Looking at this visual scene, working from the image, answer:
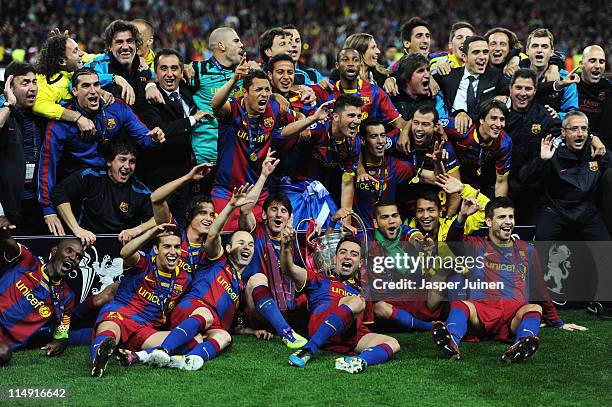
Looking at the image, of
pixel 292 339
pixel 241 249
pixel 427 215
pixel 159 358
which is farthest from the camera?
pixel 427 215

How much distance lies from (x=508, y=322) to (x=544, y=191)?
1.68 metres

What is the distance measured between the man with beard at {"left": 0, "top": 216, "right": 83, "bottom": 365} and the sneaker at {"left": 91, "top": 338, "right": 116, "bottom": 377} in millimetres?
685

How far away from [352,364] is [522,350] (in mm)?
1203

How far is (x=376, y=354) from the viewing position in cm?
666

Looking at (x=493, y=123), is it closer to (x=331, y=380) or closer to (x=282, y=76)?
(x=282, y=76)

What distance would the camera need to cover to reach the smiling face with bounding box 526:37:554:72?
8.94 m

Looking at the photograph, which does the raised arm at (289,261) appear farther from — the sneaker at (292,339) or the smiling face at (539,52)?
the smiling face at (539,52)

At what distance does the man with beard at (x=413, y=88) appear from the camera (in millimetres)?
8430

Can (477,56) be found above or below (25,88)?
above

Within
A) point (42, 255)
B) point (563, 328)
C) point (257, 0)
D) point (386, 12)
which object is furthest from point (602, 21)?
point (42, 255)

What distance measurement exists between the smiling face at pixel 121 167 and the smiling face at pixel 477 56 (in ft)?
10.3

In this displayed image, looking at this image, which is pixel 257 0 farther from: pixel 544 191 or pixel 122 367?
pixel 122 367

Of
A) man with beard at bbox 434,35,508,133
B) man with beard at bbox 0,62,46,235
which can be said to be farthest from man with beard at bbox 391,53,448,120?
man with beard at bbox 0,62,46,235

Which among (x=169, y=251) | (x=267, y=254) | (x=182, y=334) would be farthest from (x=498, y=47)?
(x=182, y=334)
